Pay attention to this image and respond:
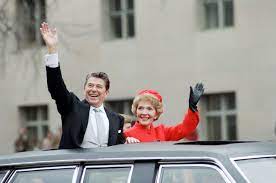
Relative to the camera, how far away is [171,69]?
2769 cm

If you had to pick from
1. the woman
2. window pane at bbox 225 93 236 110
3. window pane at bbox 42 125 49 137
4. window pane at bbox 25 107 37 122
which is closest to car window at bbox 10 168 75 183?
the woman

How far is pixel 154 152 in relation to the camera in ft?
24.7

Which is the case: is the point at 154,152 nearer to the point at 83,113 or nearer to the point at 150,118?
the point at 83,113

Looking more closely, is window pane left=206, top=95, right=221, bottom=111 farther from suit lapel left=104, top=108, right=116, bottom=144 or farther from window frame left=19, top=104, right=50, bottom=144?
suit lapel left=104, top=108, right=116, bottom=144

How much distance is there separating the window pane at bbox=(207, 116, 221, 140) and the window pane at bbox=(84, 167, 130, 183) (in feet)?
65.2

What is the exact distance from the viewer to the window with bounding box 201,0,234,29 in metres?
27.2

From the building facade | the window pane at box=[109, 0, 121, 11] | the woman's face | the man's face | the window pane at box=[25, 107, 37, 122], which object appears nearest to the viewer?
the man's face

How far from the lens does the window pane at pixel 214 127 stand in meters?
27.5

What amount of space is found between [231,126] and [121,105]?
3.66m

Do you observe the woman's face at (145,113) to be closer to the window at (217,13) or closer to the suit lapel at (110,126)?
the suit lapel at (110,126)

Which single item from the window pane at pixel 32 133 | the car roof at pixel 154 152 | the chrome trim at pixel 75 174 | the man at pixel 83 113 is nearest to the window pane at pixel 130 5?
the window pane at pixel 32 133

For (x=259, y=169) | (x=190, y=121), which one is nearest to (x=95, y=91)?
(x=190, y=121)

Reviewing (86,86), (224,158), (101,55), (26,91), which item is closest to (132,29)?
(101,55)

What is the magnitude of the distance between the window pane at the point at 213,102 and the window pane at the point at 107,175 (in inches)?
779
